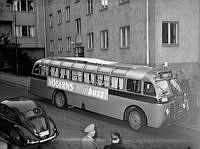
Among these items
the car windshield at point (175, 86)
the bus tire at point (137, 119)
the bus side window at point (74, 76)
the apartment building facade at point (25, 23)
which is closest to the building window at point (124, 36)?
the bus side window at point (74, 76)

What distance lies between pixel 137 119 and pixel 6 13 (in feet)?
95.8

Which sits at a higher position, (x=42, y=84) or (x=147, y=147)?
(x=42, y=84)

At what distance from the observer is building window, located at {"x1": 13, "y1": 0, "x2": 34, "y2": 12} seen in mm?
36438

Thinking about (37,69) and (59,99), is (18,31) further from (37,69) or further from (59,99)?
(59,99)

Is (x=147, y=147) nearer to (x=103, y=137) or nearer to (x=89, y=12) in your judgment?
(x=103, y=137)

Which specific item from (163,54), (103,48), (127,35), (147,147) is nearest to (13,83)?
(103,48)

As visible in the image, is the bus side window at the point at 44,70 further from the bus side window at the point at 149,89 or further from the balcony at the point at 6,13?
the balcony at the point at 6,13

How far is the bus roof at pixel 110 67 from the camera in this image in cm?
1102

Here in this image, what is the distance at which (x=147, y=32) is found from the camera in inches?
720

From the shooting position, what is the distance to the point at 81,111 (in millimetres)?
14133

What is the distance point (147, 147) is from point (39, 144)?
128 inches

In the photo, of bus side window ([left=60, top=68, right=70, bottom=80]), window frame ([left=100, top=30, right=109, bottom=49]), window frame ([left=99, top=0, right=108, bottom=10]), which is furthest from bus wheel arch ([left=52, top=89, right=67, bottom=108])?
window frame ([left=99, top=0, right=108, bottom=10])

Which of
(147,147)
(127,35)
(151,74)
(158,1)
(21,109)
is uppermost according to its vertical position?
(158,1)

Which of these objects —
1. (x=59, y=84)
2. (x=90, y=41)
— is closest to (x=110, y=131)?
(x=59, y=84)
